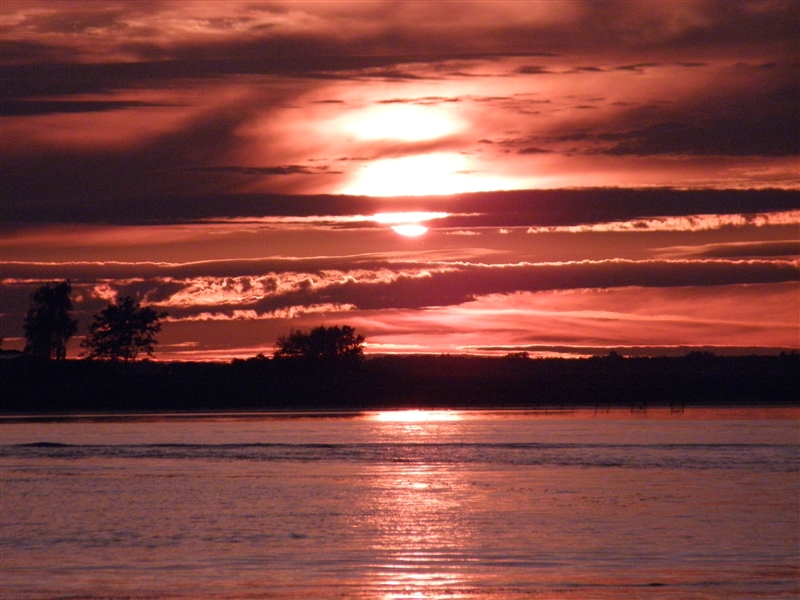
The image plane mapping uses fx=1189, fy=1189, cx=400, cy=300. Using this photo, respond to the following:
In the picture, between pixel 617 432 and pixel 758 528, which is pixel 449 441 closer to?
pixel 617 432

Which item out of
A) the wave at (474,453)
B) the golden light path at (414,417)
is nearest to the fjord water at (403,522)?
the wave at (474,453)

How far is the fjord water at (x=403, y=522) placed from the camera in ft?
92.5

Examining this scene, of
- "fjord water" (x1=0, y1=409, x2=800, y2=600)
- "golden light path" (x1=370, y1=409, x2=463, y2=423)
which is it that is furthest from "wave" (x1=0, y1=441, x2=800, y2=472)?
"golden light path" (x1=370, y1=409, x2=463, y2=423)

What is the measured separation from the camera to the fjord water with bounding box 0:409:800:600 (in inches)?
1110

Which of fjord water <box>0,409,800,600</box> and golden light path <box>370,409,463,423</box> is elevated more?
fjord water <box>0,409,800,600</box>

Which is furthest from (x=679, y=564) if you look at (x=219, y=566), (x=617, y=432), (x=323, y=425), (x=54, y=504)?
(x=323, y=425)

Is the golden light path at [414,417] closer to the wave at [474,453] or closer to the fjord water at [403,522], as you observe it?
the wave at [474,453]

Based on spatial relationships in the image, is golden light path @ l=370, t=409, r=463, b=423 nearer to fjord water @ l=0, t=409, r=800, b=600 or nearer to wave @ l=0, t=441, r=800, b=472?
→ wave @ l=0, t=441, r=800, b=472

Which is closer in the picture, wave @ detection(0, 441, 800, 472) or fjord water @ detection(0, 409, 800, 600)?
fjord water @ detection(0, 409, 800, 600)

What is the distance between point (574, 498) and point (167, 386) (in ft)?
464

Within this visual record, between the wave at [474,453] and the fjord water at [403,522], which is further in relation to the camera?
the wave at [474,453]

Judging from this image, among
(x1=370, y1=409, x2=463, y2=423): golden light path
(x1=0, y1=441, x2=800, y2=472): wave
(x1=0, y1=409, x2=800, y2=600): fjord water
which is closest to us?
(x1=0, y1=409, x2=800, y2=600): fjord water

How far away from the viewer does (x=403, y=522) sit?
1527 inches

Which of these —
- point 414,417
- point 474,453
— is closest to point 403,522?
point 474,453
